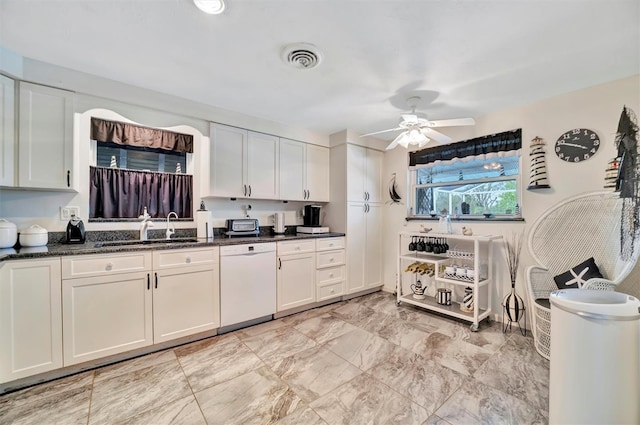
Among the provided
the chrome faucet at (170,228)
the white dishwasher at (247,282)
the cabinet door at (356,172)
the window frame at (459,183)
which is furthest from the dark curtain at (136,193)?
the window frame at (459,183)

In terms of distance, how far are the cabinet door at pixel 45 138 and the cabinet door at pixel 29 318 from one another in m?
0.70

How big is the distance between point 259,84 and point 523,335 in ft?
11.5

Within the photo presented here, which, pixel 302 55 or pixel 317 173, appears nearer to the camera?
pixel 302 55

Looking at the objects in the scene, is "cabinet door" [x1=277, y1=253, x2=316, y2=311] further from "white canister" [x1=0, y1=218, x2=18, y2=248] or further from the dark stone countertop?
"white canister" [x1=0, y1=218, x2=18, y2=248]

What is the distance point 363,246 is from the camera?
12.9 ft

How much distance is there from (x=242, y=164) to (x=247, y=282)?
1353mm

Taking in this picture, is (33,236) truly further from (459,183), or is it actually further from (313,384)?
(459,183)

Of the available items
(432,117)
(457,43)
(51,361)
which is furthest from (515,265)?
(51,361)

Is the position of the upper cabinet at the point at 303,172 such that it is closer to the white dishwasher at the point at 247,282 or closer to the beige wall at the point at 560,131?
the white dishwasher at the point at 247,282

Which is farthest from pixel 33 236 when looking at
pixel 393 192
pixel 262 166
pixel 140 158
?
pixel 393 192

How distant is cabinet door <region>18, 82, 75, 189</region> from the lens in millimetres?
2051

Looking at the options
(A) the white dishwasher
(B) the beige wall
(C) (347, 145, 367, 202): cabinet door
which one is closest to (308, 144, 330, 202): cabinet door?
(C) (347, 145, 367, 202): cabinet door

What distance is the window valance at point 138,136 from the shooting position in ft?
8.23

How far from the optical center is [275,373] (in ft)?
6.69
